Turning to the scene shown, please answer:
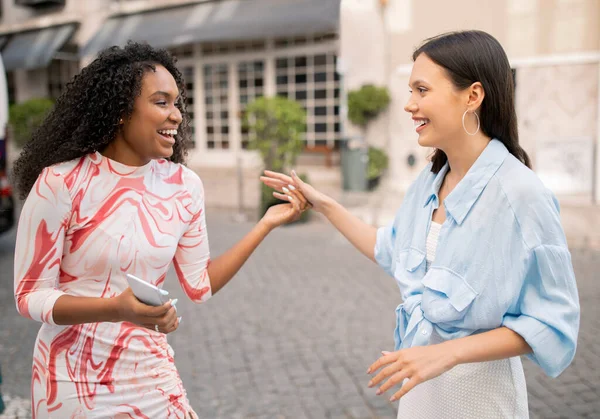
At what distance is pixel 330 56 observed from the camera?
1381 cm

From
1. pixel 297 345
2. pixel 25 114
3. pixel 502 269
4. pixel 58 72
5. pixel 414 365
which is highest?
pixel 58 72

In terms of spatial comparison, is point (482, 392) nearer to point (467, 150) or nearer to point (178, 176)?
point (467, 150)

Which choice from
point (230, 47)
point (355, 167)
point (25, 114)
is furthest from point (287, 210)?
point (25, 114)

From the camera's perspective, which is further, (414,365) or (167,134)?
(167,134)

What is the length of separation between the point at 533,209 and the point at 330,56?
12778 millimetres

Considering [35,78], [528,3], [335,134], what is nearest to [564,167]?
[528,3]

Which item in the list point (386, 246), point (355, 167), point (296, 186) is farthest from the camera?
point (355, 167)

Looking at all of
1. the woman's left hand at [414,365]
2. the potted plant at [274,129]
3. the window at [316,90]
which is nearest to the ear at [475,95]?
the woman's left hand at [414,365]

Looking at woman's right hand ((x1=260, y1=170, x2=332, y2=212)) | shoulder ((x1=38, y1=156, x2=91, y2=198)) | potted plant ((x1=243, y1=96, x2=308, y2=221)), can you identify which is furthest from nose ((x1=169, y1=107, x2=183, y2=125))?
potted plant ((x1=243, y1=96, x2=308, y2=221))

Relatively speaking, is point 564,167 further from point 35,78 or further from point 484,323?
point 35,78

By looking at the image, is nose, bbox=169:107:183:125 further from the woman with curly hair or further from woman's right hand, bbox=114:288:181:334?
woman's right hand, bbox=114:288:181:334

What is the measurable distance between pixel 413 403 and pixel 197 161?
15221 millimetres

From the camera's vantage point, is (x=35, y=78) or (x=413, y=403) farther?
(x=35, y=78)

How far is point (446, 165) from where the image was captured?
6.51 ft
